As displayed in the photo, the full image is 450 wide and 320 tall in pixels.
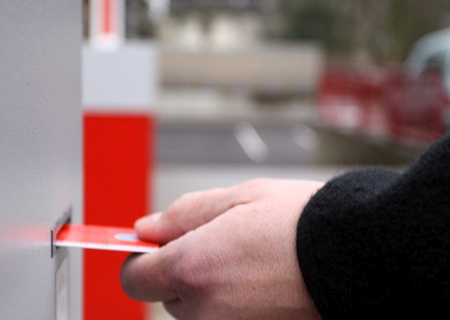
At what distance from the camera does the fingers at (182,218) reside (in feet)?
3.82

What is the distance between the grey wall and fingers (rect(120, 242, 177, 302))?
0.16 meters

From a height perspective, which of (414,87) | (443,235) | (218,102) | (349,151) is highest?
(443,235)

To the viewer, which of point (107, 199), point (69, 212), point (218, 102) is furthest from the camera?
point (218, 102)

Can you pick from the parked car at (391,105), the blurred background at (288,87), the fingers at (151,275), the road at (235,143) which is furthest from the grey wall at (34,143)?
the road at (235,143)

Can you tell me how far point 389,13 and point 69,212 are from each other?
86.5ft

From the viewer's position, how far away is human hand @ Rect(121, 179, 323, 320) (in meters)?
0.95

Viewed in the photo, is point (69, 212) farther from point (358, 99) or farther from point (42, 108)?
point (358, 99)

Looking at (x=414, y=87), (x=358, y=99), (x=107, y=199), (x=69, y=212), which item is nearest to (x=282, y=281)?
(x=69, y=212)

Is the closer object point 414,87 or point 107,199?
point 107,199

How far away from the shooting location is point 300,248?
0.93 m

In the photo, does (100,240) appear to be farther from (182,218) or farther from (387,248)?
(387,248)

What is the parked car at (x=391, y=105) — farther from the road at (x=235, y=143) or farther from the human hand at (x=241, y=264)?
the human hand at (x=241, y=264)

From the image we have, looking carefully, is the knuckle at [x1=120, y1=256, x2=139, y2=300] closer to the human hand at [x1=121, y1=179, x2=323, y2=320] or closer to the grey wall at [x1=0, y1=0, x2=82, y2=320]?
the human hand at [x1=121, y1=179, x2=323, y2=320]

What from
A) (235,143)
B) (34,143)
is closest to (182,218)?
(34,143)
